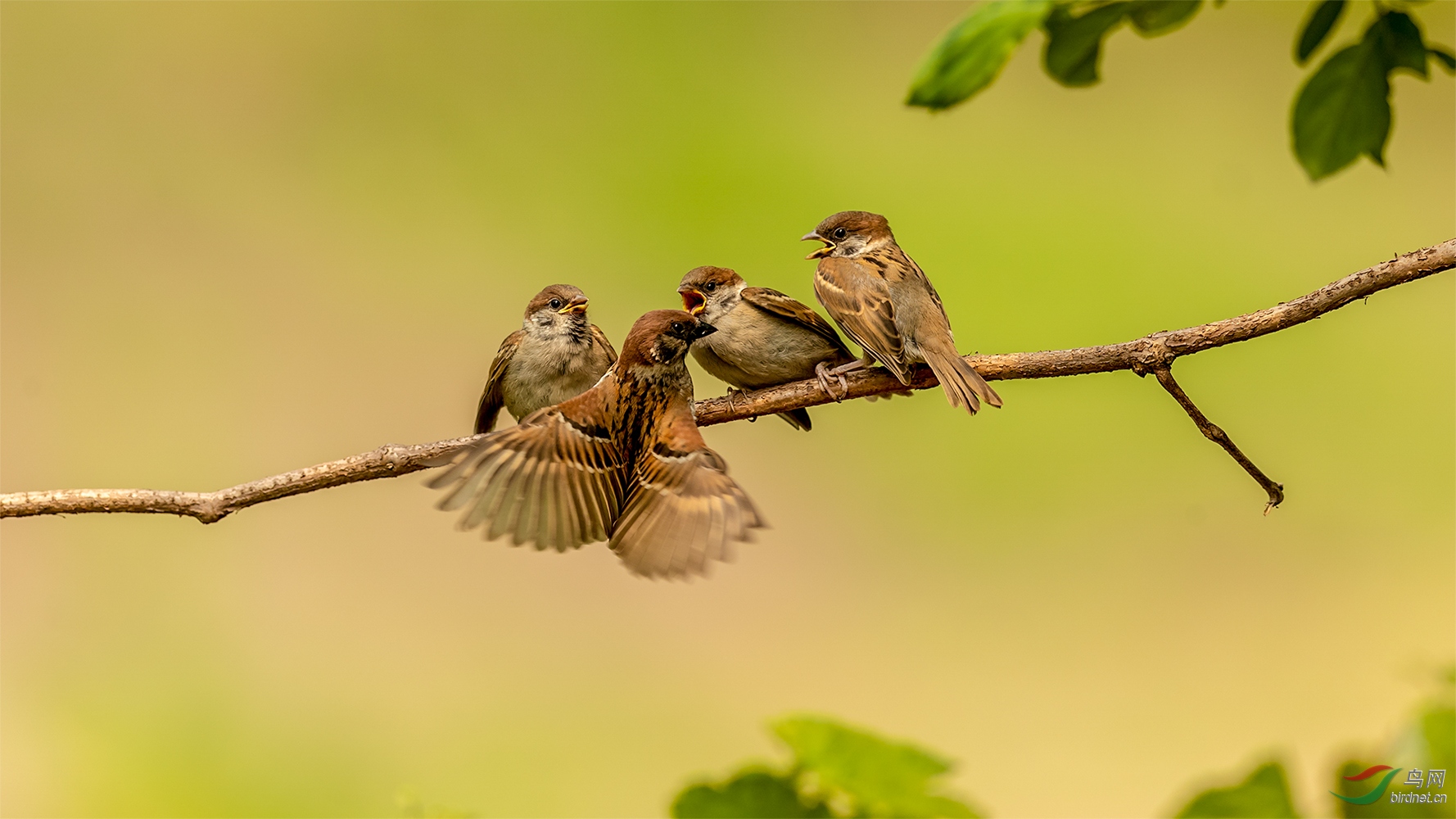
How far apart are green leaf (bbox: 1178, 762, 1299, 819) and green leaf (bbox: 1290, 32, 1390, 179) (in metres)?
1.11

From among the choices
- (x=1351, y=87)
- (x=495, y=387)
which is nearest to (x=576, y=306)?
(x=495, y=387)

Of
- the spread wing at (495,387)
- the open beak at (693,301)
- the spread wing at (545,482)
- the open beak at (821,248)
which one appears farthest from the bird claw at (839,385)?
the spread wing at (495,387)

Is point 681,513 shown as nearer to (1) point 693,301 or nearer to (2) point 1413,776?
(1) point 693,301

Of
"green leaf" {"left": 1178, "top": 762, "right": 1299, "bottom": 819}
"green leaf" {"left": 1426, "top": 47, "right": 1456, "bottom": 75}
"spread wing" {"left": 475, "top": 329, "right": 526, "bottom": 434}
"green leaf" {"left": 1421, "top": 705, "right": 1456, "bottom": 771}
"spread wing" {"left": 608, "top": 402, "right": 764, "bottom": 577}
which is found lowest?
"green leaf" {"left": 1178, "top": 762, "right": 1299, "bottom": 819}

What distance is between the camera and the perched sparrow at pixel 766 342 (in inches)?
115

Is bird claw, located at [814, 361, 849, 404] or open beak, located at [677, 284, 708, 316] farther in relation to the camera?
open beak, located at [677, 284, 708, 316]

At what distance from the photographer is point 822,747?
0.62 metres

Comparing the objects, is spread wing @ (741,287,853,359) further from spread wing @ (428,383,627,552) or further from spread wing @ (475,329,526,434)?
spread wing @ (428,383,627,552)

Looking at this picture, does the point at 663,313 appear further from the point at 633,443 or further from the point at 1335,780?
the point at 1335,780

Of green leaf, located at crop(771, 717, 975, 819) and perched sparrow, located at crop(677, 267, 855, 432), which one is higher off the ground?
perched sparrow, located at crop(677, 267, 855, 432)

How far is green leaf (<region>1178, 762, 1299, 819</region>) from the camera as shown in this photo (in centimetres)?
53

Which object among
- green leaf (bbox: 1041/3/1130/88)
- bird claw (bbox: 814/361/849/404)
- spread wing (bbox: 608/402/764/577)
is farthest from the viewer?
bird claw (bbox: 814/361/849/404)

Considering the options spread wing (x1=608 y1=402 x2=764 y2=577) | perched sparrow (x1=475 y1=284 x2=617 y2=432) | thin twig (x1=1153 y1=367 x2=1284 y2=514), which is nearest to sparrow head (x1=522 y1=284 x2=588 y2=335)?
perched sparrow (x1=475 y1=284 x2=617 y2=432)

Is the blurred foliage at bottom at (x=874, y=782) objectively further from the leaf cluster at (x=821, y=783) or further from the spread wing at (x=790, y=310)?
the spread wing at (x=790, y=310)
